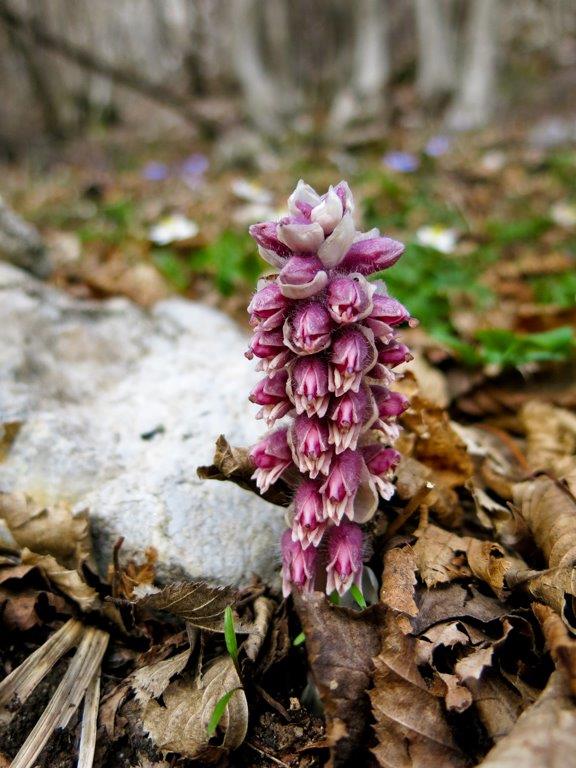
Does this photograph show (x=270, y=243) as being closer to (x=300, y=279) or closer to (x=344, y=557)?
(x=300, y=279)

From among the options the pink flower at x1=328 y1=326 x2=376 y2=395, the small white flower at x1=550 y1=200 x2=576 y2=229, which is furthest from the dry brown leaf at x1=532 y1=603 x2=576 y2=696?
the small white flower at x1=550 y1=200 x2=576 y2=229

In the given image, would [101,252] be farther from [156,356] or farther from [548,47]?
[548,47]

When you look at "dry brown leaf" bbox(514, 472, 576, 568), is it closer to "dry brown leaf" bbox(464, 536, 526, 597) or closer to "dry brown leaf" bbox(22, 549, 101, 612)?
"dry brown leaf" bbox(464, 536, 526, 597)

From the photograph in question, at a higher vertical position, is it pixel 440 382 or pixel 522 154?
pixel 522 154

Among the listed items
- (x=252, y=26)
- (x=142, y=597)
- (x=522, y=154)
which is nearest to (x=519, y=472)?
(x=142, y=597)

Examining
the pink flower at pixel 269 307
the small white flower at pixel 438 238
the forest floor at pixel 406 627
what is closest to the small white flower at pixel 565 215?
the small white flower at pixel 438 238

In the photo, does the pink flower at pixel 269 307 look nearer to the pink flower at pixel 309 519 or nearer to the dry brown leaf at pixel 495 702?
the pink flower at pixel 309 519
